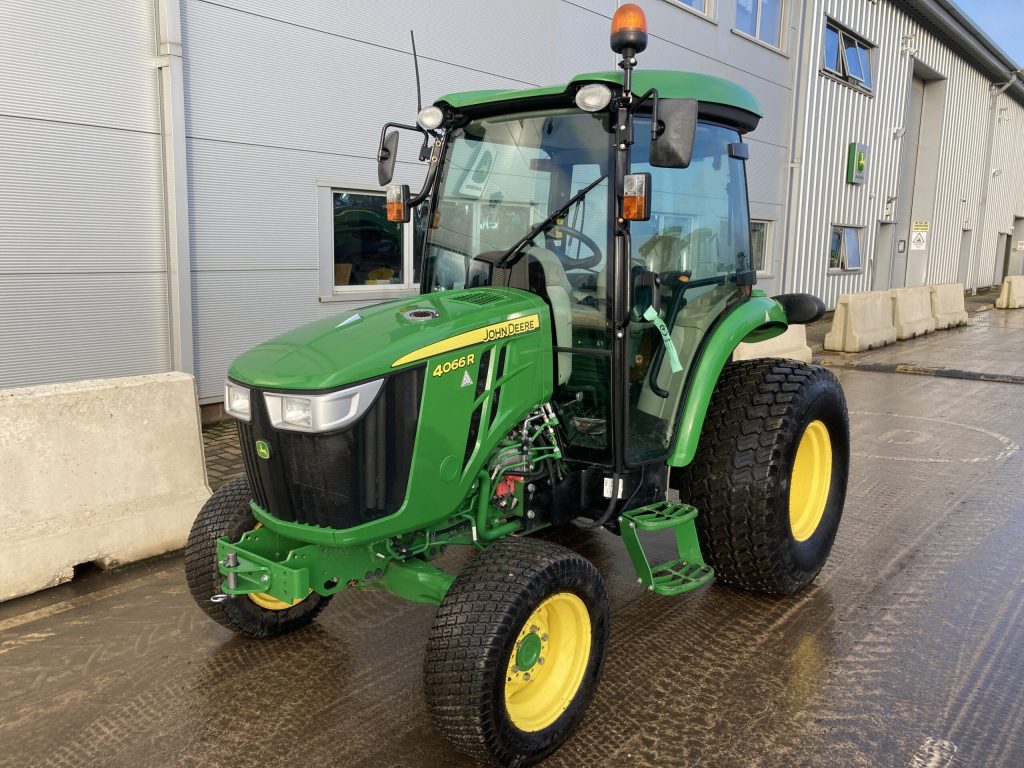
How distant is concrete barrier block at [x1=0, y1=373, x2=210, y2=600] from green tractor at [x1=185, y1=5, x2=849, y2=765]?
3.56 ft

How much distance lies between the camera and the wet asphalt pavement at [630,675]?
290 centimetres

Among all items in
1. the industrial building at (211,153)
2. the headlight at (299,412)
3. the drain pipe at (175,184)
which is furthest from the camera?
the drain pipe at (175,184)

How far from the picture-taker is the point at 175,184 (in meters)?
6.62

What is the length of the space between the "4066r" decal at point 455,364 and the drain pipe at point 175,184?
446 cm

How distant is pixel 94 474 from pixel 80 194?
292 centimetres

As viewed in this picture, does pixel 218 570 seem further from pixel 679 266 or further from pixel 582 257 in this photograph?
pixel 679 266

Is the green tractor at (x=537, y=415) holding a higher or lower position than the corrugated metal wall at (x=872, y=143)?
lower

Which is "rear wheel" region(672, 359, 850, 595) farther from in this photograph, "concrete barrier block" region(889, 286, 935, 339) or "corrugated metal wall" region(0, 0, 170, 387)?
"concrete barrier block" region(889, 286, 935, 339)

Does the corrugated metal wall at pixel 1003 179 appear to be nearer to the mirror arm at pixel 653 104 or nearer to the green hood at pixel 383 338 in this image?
the mirror arm at pixel 653 104

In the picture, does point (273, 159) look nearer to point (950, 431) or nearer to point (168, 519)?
point (168, 519)

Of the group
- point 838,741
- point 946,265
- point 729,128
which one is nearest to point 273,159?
→ point 729,128

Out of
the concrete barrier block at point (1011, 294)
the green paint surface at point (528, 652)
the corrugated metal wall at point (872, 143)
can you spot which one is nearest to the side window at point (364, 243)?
the green paint surface at point (528, 652)

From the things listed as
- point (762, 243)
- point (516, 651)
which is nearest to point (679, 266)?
point (516, 651)

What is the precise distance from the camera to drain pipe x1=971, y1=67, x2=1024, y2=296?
2661 centimetres
